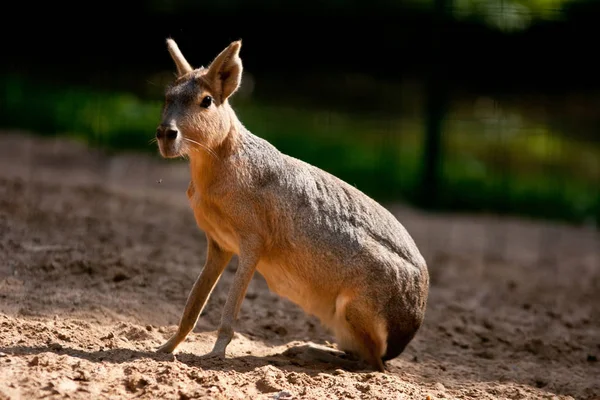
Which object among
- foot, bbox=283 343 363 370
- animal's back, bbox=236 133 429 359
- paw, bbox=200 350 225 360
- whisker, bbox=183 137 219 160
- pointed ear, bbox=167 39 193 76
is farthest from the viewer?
foot, bbox=283 343 363 370

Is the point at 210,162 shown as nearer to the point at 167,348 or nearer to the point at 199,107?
the point at 199,107

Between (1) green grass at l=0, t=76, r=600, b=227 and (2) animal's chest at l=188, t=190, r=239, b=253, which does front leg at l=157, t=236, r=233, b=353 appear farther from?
(1) green grass at l=0, t=76, r=600, b=227

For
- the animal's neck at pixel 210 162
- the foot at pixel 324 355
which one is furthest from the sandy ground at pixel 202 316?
the animal's neck at pixel 210 162

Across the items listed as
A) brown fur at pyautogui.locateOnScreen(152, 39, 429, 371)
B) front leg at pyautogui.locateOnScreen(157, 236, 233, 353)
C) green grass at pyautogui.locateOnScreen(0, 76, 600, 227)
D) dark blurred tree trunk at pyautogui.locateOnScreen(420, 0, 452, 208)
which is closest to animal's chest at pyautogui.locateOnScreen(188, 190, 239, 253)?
brown fur at pyautogui.locateOnScreen(152, 39, 429, 371)

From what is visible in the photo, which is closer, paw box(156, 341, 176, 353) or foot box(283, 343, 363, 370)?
paw box(156, 341, 176, 353)

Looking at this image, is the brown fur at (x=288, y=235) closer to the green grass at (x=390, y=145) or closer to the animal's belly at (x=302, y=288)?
the animal's belly at (x=302, y=288)

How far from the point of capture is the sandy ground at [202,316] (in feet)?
14.4

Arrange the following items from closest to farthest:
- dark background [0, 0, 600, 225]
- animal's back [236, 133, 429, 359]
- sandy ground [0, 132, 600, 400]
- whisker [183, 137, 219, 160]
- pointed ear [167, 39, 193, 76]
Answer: sandy ground [0, 132, 600, 400] < whisker [183, 137, 219, 160] < pointed ear [167, 39, 193, 76] < animal's back [236, 133, 429, 359] < dark background [0, 0, 600, 225]

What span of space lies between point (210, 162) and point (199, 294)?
0.79 metres

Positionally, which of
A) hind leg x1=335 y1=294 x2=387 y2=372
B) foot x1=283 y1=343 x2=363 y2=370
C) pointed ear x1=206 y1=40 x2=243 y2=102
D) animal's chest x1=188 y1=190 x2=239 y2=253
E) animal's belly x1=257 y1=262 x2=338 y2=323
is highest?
pointed ear x1=206 y1=40 x2=243 y2=102

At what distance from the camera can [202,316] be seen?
594cm

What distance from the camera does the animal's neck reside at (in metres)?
4.85

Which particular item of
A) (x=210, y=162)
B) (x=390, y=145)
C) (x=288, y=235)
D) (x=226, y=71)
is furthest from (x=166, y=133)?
(x=390, y=145)

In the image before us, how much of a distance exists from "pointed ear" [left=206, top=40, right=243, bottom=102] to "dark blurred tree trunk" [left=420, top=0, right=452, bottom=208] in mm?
6651
